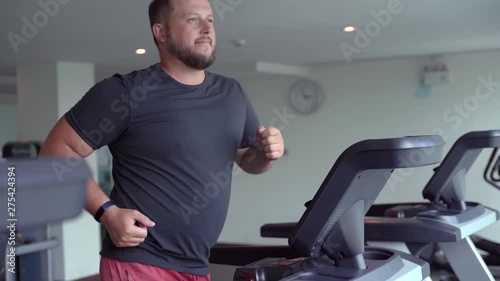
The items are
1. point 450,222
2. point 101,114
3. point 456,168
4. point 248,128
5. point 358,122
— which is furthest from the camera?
point 358,122

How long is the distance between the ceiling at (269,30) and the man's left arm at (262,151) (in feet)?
6.66

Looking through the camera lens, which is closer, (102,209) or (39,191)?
(39,191)

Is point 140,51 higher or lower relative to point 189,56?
higher

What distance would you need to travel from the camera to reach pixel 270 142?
1436 millimetres


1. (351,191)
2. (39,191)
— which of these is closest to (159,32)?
(351,191)

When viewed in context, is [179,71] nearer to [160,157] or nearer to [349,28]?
[160,157]

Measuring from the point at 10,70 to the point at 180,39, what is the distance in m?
5.18

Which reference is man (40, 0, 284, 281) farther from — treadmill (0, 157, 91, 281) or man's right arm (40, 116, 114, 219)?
treadmill (0, 157, 91, 281)

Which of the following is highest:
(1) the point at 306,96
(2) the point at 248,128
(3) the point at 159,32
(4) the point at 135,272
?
(1) the point at 306,96

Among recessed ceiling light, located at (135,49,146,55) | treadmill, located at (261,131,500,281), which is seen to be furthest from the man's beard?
recessed ceiling light, located at (135,49,146,55)

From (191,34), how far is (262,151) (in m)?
0.34

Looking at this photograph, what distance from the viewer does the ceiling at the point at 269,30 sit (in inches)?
145

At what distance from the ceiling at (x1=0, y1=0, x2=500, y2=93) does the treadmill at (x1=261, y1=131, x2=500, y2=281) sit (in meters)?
1.66

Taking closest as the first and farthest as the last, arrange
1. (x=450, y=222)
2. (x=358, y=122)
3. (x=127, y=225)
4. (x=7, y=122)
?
(x=127, y=225) → (x=450, y=222) → (x=358, y=122) → (x=7, y=122)
